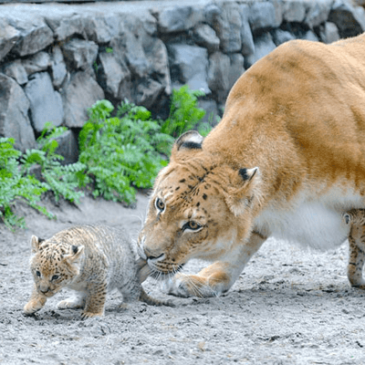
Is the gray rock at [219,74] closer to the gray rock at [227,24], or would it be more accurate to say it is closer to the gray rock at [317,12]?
the gray rock at [227,24]

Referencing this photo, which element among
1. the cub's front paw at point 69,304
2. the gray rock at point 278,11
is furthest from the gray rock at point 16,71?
the gray rock at point 278,11

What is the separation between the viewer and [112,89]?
1083cm

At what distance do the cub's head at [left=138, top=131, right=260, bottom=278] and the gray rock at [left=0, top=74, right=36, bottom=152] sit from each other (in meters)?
4.35

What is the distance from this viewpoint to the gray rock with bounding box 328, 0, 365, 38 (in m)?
14.4

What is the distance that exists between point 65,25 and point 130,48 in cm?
147

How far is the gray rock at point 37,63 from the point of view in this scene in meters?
9.44

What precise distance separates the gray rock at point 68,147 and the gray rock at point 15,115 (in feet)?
1.70

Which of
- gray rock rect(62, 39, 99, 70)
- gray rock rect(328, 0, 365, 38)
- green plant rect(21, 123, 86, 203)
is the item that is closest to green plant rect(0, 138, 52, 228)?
green plant rect(21, 123, 86, 203)

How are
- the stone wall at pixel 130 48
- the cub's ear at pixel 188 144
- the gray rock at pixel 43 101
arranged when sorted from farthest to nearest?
1. the gray rock at pixel 43 101
2. the stone wall at pixel 130 48
3. the cub's ear at pixel 188 144

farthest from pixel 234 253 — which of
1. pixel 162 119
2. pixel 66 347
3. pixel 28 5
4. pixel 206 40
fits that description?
pixel 206 40

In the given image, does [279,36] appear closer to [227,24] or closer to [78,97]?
[227,24]

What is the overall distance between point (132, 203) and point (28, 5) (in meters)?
3.19

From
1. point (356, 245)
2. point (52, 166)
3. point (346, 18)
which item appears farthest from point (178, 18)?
point (356, 245)

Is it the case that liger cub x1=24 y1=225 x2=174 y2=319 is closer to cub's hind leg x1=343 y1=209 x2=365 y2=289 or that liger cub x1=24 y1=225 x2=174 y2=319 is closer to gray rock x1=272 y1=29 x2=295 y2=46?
cub's hind leg x1=343 y1=209 x2=365 y2=289
